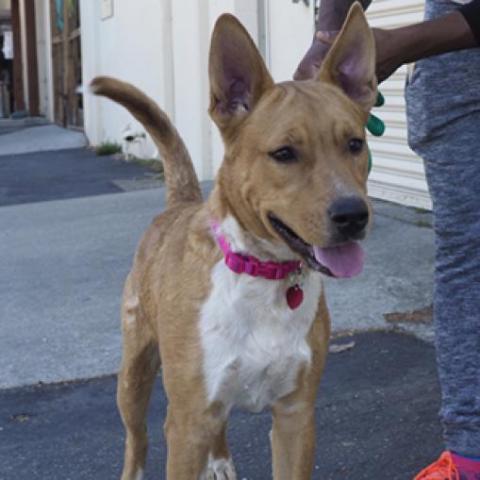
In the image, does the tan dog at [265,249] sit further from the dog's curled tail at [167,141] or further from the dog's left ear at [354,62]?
the dog's curled tail at [167,141]

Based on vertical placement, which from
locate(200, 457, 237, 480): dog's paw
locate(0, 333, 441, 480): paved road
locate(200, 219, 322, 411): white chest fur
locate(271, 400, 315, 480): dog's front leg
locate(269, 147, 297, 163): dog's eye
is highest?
locate(269, 147, 297, 163): dog's eye

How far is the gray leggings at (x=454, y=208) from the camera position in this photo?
10.7ft

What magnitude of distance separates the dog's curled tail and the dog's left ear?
89 cm

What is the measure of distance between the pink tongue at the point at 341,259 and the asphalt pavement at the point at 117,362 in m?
1.21

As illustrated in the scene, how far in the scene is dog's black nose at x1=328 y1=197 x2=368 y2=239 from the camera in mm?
2795

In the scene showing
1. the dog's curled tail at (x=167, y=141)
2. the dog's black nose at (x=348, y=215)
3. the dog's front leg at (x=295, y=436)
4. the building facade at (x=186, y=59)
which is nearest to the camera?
the dog's black nose at (x=348, y=215)

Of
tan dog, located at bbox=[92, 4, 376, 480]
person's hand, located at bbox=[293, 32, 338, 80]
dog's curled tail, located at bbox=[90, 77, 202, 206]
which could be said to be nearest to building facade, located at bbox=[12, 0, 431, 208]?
dog's curled tail, located at bbox=[90, 77, 202, 206]

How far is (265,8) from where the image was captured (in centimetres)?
981

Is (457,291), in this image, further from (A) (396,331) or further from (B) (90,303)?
(B) (90,303)

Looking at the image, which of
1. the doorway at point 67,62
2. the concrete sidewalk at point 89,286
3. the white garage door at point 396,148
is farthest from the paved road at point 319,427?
the doorway at point 67,62

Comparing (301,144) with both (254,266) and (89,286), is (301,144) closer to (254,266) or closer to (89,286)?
(254,266)

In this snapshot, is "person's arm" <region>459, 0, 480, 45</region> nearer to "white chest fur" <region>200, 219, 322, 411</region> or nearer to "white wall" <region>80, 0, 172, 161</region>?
"white chest fur" <region>200, 219, 322, 411</region>

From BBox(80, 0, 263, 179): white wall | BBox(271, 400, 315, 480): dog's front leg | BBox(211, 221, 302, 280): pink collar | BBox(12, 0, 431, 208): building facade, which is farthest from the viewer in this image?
BBox(80, 0, 263, 179): white wall

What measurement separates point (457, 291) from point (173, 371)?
0.96 metres
